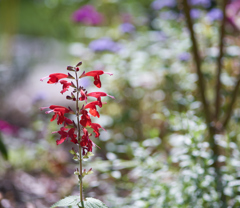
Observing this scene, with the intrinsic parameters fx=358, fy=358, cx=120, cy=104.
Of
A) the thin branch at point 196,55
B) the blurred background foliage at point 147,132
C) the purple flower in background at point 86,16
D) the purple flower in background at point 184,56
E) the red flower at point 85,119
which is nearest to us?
the red flower at point 85,119

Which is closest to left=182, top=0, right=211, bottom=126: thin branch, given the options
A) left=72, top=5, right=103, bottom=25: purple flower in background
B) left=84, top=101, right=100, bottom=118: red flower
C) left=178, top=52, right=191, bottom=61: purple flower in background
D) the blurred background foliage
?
the blurred background foliage

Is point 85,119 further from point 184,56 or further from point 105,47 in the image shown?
point 105,47

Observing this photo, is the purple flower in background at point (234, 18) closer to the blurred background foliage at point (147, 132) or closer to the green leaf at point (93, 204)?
the blurred background foliage at point (147, 132)

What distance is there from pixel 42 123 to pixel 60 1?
1938mm

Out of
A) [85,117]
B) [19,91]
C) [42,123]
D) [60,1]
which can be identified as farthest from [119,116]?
[19,91]

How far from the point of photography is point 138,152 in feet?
4.51

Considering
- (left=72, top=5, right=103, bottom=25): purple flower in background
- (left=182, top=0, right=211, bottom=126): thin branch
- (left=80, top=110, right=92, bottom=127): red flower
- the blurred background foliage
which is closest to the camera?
(left=80, top=110, right=92, bottom=127): red flower

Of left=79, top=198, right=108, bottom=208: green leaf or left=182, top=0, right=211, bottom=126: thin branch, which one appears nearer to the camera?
left=79, top=198, right=108, bottom=208: green leaf

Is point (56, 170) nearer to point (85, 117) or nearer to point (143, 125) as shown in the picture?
point (143, 125)

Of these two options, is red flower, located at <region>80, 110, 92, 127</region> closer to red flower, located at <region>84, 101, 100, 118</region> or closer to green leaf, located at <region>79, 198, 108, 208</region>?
red flower, located at <region>84, 101, 100, 118</region>

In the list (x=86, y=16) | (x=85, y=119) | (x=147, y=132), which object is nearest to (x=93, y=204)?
(x=85, y=119)

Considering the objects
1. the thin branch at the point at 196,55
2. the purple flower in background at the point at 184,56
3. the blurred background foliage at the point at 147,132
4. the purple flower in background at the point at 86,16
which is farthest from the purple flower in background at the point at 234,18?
the purple flower in background at the point at 86,16

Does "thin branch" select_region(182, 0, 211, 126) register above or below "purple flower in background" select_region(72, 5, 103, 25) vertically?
below

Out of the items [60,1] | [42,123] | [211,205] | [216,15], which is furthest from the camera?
[60,1]
